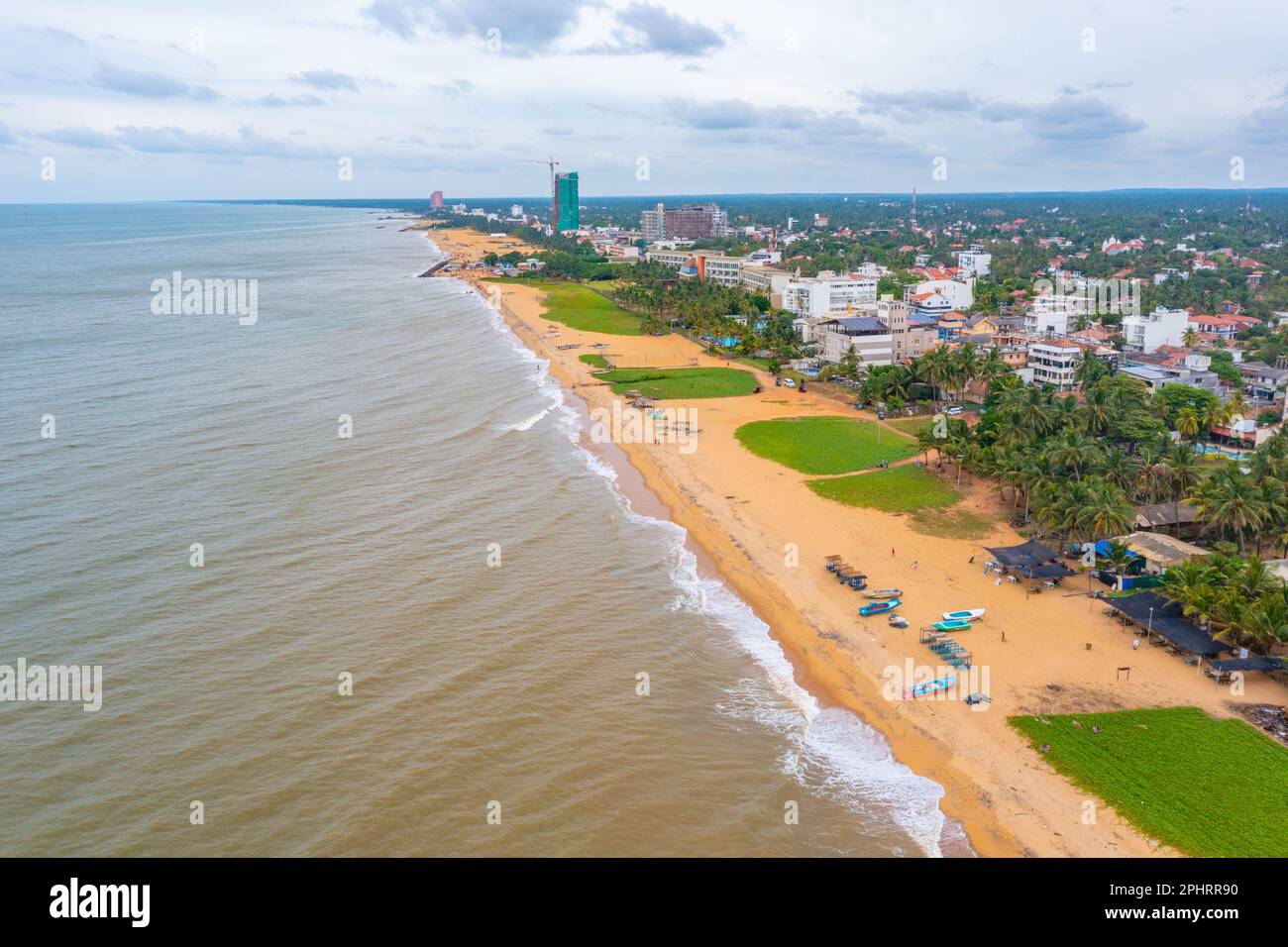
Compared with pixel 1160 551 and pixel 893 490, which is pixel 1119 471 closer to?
pixel 1160 551

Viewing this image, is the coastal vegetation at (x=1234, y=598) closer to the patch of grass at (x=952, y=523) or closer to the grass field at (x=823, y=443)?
the patch of grass at (x=952, y=523)

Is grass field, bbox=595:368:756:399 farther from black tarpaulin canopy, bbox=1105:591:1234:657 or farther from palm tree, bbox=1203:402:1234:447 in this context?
black tarpaulin canopy, bbox=1105:591:1234:657

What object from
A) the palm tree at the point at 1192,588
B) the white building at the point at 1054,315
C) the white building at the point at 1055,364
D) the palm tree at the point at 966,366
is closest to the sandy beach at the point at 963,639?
the palm tree at the point at 1192,588

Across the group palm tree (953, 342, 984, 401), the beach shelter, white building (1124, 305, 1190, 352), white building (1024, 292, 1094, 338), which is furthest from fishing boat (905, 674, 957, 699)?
white building (1024, 292, 1094, 338)

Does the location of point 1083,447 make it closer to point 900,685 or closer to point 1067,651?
point 1067,651

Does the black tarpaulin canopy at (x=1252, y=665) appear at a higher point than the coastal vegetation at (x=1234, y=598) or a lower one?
lower

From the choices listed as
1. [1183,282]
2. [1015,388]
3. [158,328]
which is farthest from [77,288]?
[1183,282]

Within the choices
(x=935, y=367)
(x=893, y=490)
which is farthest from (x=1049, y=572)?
(x=935, y=367)
